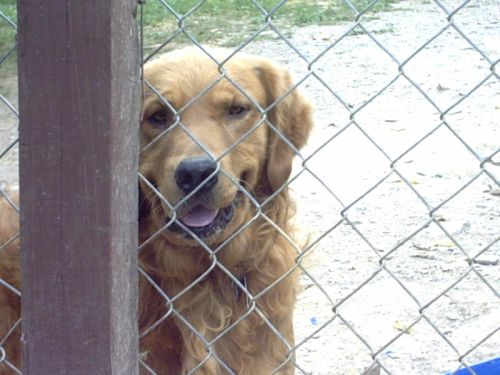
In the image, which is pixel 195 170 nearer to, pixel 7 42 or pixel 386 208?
pixel 386 208

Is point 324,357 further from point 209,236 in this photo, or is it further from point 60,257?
point 60,257

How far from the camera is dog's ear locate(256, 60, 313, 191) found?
3.60m

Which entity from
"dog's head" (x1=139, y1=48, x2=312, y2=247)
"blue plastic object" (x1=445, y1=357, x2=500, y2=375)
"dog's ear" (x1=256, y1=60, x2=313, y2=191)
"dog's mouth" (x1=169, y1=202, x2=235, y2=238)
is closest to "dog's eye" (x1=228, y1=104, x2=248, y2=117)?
"dog's head" (x1=139, y1=48, x2=312, y2=247)

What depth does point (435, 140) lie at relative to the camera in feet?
23.5

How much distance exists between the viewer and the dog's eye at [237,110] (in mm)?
3427

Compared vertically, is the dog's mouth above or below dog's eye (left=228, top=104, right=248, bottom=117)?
below

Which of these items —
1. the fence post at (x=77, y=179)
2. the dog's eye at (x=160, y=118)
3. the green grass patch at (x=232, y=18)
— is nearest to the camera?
the fence post at (x=77, y=179)

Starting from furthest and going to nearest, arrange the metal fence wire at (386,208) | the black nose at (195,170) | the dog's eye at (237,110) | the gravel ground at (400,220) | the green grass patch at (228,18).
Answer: the green grass patch at (228,18), the gravel ground at (400,220), the dog's eye at (237,110), the black nose at (195,170), the metal fence wire at (386,208)

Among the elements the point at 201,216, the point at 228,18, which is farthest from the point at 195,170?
the point at 228,18

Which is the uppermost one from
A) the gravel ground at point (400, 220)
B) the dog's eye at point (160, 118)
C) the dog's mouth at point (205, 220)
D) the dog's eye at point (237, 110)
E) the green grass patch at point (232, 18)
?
the dog's eye at point (160, 118)

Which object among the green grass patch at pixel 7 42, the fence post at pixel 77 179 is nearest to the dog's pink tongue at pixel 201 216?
the fence post at pixel 77 179

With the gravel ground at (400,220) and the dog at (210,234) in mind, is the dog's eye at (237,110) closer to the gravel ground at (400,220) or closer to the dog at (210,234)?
the dog at (210,234)

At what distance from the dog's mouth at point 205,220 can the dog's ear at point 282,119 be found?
43cm

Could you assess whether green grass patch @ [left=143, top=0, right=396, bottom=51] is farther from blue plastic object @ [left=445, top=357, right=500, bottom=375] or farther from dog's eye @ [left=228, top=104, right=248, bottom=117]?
blue plastic object @ [left=445, top=357, right=500, bottom=375]
